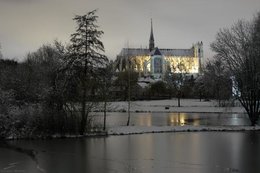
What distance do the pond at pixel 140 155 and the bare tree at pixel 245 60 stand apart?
10.5 meters

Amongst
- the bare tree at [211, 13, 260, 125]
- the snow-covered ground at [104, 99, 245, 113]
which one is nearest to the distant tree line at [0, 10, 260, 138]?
the bare tree at [211, 13, 260, 125]

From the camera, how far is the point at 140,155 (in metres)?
22.0

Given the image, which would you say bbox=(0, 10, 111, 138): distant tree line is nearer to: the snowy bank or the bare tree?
the snowy bank

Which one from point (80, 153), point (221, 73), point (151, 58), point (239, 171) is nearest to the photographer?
point (239, 171)

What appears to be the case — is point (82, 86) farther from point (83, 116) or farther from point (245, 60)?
point (245, 60)

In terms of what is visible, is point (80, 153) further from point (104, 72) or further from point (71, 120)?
point (104, 72)

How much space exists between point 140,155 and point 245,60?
22.5m

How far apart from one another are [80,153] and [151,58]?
172 metres

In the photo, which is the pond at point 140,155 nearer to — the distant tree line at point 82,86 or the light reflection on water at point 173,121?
the distant tree line at point 82,86

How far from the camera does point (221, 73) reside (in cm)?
4353

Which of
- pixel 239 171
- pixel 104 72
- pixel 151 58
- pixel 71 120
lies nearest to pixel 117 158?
pixel 239 171

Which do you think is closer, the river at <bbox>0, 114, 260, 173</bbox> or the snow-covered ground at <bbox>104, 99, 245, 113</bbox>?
the river at <bbox>0, 114, 260, 173</bbox>

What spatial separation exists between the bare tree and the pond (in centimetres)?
1047

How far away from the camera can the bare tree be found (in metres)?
40.3
